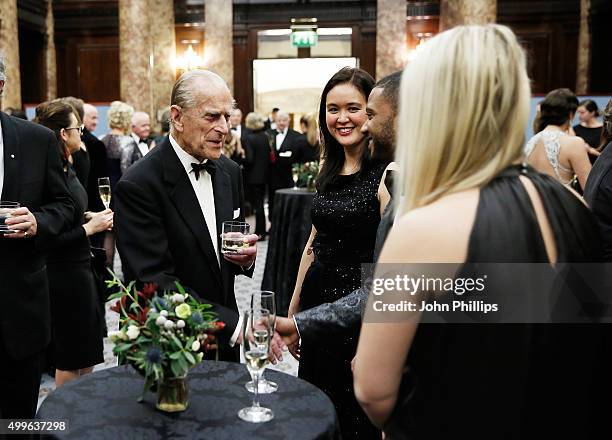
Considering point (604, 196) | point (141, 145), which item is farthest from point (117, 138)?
point (604, 196)

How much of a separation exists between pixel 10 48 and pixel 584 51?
1124 centimetres

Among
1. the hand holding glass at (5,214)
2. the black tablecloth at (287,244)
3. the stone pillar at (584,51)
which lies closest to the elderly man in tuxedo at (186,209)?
the hand holding glass at (5,214)

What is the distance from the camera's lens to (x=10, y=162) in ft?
7.95

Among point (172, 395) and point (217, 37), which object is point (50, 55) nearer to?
point (217, 37)

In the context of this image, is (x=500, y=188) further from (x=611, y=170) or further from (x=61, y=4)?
(x=61, y=4)

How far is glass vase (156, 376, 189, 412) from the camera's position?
5.54ft

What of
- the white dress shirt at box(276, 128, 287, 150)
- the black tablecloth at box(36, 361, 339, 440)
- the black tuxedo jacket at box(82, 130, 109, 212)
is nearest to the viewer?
the black tablecloth at box(36, 361, 339, 440)

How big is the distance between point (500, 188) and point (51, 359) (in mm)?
3960

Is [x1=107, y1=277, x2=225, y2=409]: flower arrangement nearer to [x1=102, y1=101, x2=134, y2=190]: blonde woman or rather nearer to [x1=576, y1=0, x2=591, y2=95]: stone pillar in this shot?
[x1=102, y1=101, x2=134, y2=190]: blonde woman

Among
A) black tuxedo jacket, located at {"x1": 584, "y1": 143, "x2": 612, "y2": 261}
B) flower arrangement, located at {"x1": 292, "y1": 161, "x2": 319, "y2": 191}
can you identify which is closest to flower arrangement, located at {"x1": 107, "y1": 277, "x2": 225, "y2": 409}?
black tuxedo jacket, located at {"x1": 584, "y1": 143, "x2": 612, "y2": 261}

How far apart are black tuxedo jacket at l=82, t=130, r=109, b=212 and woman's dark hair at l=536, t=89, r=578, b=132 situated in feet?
11.9

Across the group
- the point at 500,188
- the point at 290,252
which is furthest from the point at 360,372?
the point at 290,252

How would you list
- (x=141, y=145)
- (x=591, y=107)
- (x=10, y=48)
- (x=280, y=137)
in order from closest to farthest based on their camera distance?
(x=141, y=145)
(x=591, y=107)
(x=280, y=137)
(x=10, y=48)

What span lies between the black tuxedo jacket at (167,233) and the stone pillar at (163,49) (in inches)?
465
